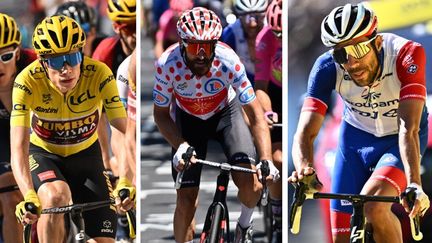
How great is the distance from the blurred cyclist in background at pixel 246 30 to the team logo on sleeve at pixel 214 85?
0.84 feet

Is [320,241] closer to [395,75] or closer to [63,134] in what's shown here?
[395,75]

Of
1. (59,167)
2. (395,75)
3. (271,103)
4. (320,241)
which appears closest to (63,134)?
(59,167)

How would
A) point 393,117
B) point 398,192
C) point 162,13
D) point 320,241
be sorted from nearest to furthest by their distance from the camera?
point 398,192 → point 393,117 → point 320,241 → point 162,13

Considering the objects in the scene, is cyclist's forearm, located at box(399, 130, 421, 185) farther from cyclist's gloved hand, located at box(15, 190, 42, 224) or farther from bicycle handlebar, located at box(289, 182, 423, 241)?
cyclist's gloved hand, located at box(15, 190, 42, 224)

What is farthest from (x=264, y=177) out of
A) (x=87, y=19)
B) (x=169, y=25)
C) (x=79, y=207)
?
(x=87, y=19)

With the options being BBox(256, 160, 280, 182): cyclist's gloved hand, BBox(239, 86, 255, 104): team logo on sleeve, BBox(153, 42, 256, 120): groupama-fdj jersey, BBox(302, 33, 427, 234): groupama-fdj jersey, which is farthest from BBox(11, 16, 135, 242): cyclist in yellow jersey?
BBox(302, 33, 427, 234): groupama-fdj jersey

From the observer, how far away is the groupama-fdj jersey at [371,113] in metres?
6.04

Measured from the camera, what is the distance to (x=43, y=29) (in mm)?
6996

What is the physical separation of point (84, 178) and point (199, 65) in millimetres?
1175

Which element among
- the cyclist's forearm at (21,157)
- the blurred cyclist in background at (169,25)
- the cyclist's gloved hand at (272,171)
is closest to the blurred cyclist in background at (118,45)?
Result: the blurred cyclist in background at (169,25)

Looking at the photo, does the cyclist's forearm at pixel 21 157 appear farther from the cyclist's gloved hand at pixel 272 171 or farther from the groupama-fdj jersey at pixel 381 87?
the groupama-fdj jersey at pixel 381 87

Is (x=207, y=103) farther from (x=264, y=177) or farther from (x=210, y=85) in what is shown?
(x=264, y=177)

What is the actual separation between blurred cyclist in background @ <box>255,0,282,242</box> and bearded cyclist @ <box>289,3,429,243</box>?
0.46 meters

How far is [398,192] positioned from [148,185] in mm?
2193
